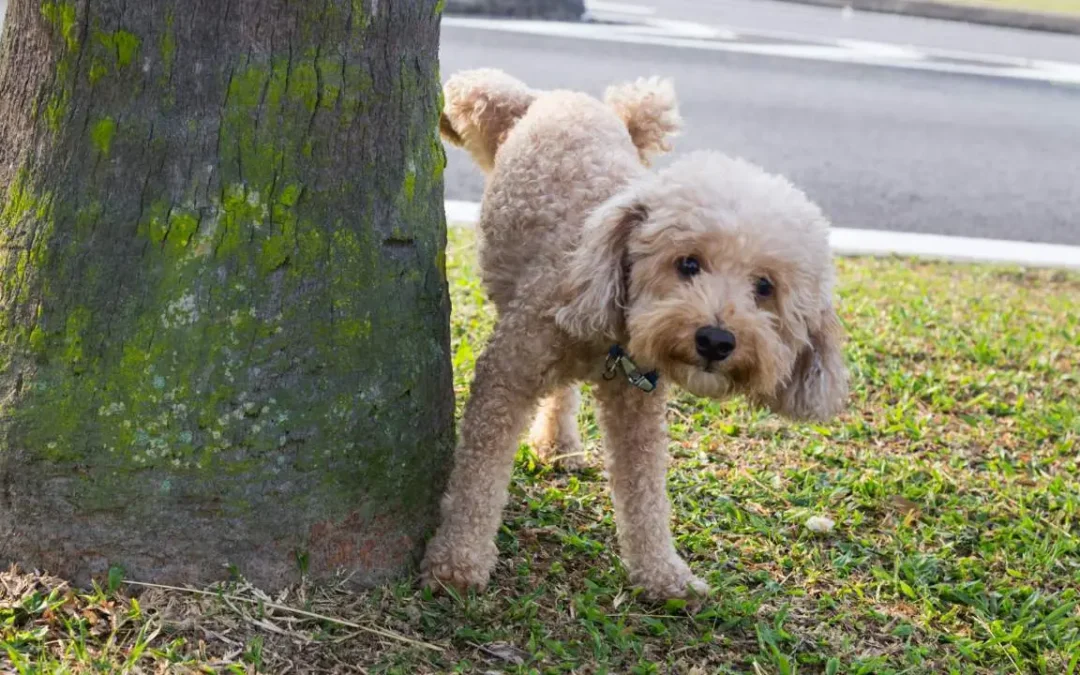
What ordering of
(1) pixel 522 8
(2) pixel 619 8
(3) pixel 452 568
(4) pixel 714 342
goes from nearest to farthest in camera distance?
(4) pixel 714 342 → (3) pixel 452 568 → (1) pixel 522 8 → (2) pixel 619 8

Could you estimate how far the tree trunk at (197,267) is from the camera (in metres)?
2.57

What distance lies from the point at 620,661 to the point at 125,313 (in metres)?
1.50

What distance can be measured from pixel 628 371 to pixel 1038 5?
18363mm

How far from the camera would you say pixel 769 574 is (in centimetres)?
360

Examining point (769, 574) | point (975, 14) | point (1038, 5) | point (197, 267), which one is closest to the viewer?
point (197, 267)

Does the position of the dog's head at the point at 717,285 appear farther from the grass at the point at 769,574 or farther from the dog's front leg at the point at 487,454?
the grass at the point at 769,574

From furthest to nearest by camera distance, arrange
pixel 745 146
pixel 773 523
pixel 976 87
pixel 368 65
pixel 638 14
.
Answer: pixel 638 14, pixel 976 87, pixel 745 146, pixel 773 523, pixel 368 65

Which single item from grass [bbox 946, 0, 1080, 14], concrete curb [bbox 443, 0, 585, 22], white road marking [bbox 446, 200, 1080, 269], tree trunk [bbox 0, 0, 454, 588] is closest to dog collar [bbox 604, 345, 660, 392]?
tree trunk [bbox 0, 0, 454, 588]

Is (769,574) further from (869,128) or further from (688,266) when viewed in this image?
(869,128)

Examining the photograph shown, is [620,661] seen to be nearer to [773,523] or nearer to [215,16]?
[773,523]

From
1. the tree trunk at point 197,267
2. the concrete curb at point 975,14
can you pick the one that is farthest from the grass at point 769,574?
the concrete curb at point 975,14

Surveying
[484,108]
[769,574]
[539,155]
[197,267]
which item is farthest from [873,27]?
[197,267]

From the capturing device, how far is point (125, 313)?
2637mm

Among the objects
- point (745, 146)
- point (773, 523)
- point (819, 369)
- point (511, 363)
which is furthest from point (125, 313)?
point (745, 146)
